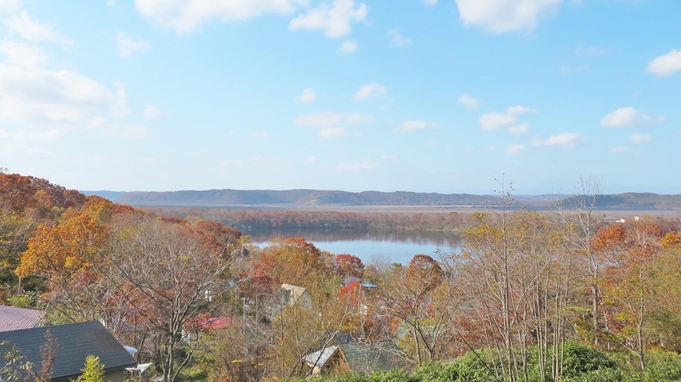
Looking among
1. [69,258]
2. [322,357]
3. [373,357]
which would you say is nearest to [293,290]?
[322,357]

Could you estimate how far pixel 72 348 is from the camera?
7945 millimetres

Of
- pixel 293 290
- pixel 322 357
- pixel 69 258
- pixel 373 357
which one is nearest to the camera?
pixel 373 357

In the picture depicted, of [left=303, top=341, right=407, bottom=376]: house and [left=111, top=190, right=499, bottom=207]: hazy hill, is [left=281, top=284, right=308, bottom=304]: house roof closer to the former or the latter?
[left=303, top=341, right=407, bottom=376]: house

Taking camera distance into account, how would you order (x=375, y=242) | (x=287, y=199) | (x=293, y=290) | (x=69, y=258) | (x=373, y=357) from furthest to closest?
(x=287, y=199), (x=375, y=242), (x=293, y=290), (x=69, y=258), (x=373, y=357)

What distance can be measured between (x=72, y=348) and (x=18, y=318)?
4.36 meters

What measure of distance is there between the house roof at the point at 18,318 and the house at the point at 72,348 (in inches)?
119

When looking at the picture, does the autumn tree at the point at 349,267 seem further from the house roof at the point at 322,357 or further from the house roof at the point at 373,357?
the house roof at the point at 373,357

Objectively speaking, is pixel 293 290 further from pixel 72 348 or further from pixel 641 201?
pixel 641 201

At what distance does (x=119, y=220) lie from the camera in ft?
78.5

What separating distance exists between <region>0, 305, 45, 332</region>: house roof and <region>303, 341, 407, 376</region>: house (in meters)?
7.18

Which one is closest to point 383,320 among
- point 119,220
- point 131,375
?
point 131,375

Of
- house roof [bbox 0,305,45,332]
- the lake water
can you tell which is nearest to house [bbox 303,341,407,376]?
house roof [bbox 0,305,45,332]

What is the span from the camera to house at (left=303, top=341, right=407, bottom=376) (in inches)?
412

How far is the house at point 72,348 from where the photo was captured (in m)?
7.39
